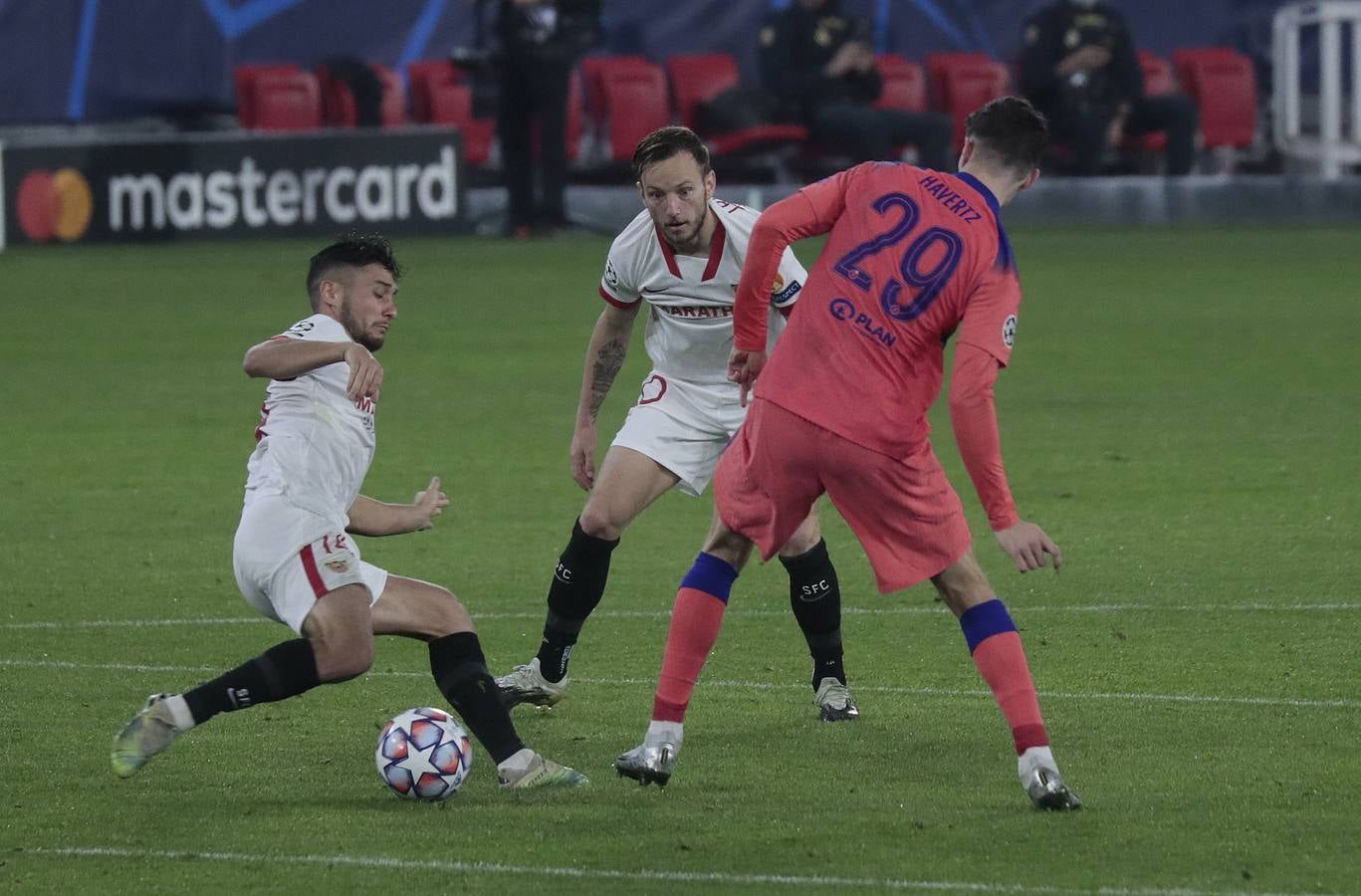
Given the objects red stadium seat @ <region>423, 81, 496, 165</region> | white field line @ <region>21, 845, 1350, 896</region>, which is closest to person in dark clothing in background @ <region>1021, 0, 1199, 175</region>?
red stadium seat @ <region>423, 81, 496, 165</region>

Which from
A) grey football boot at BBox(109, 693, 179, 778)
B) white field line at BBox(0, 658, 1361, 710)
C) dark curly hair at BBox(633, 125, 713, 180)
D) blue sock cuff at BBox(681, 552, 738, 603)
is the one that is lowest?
white field line at BBox(0, 658, 1361, 710)

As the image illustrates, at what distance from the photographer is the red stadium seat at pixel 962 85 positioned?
23219mm

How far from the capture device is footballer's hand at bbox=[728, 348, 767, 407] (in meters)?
5.65

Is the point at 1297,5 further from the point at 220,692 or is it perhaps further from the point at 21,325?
the point at 220,692

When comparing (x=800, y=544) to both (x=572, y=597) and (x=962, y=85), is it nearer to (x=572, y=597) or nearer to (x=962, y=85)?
(x=572, y=597)

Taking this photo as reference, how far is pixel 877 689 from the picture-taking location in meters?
6.61

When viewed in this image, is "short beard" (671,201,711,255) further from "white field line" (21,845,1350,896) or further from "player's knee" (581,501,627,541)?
"white field line" (21,845,1350,896)

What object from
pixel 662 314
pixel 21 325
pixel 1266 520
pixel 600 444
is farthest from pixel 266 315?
pixel 662 314

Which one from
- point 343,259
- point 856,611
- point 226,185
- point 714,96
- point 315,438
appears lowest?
point 856,611

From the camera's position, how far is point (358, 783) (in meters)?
5.57

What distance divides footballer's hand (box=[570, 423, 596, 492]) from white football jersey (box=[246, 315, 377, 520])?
48.6 inches

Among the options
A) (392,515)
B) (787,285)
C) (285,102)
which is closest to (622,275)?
(787,285)

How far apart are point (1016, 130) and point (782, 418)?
0.86 metres

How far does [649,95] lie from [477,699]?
17.1m
